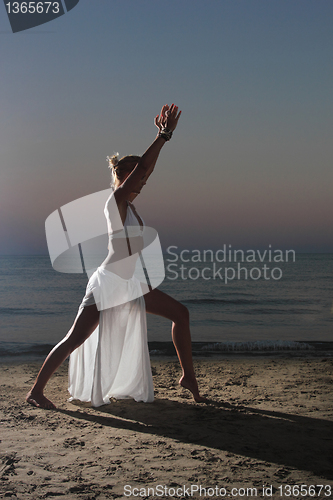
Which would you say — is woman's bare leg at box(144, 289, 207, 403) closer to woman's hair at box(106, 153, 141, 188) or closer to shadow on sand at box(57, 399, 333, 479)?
shadow on sand at box(57, 399, 333, 479)

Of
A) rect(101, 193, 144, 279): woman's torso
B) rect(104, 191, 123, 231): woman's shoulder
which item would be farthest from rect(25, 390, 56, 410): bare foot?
rect(104, 191, 123, 231): woman's shoulder

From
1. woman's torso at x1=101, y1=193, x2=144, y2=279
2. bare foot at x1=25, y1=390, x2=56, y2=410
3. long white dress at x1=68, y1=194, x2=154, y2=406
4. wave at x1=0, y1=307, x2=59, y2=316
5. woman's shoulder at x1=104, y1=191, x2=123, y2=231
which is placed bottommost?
wave at x1=0, y1=307, x2=59, y2=316

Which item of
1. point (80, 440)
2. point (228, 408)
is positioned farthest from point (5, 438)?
point (228, 408)

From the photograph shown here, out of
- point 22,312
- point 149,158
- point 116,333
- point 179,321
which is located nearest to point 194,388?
point 179,321

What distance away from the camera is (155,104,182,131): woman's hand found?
11.2 feet

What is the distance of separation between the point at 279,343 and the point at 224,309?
301 inches

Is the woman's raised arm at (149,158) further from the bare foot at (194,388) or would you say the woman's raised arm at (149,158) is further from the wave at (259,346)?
the wave at (259,346)

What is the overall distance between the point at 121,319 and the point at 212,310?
11860mm

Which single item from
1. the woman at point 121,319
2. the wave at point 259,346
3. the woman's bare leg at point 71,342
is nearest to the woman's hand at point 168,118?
the woman at point 121,319

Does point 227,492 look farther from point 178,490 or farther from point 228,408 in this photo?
point 228,408

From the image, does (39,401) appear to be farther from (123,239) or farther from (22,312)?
(22,312)

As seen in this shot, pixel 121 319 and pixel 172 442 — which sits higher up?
pixel 121 319

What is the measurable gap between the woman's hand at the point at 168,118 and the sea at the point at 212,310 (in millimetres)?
4260

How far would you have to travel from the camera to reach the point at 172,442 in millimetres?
2750
